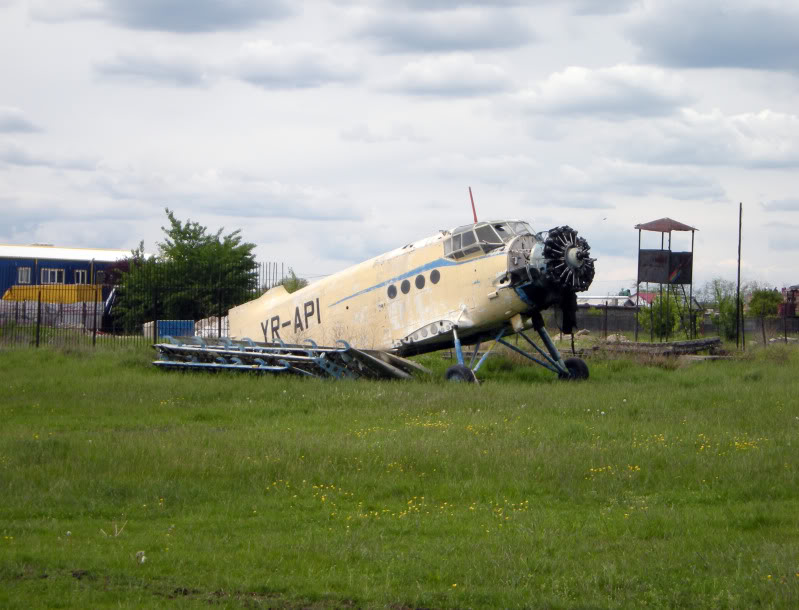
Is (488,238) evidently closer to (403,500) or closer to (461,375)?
(461,375)

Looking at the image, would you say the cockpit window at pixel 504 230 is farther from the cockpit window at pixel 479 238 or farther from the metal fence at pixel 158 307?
the metal fence at pixel 158 307

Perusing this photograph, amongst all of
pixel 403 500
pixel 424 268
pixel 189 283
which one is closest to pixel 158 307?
pixel 189 283

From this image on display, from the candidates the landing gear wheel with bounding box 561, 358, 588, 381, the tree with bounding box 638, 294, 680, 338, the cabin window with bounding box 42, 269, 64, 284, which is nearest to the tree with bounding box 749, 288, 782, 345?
the tree with bounding box 638, 294, 680, 338

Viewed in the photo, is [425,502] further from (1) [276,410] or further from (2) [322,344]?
(2) [322,344]

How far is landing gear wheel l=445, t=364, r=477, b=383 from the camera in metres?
20.5

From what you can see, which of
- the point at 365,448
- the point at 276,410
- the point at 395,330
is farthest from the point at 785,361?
the point at 365,448

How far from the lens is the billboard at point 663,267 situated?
1421 inches

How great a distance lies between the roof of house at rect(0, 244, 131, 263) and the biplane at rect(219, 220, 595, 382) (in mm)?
47942

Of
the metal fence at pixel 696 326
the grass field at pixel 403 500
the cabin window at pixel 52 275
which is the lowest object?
the grass field at pixel 403 500

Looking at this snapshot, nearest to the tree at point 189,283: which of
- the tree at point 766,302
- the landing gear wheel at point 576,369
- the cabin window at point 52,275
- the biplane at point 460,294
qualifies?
the biplane at point 460,294

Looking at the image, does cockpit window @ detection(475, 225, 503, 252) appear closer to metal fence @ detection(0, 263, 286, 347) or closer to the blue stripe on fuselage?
the blue stripe on fuselage

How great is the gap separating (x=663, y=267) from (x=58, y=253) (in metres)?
52.3

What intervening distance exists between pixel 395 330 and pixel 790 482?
1332cm

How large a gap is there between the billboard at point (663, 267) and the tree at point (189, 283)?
14.7 metres
